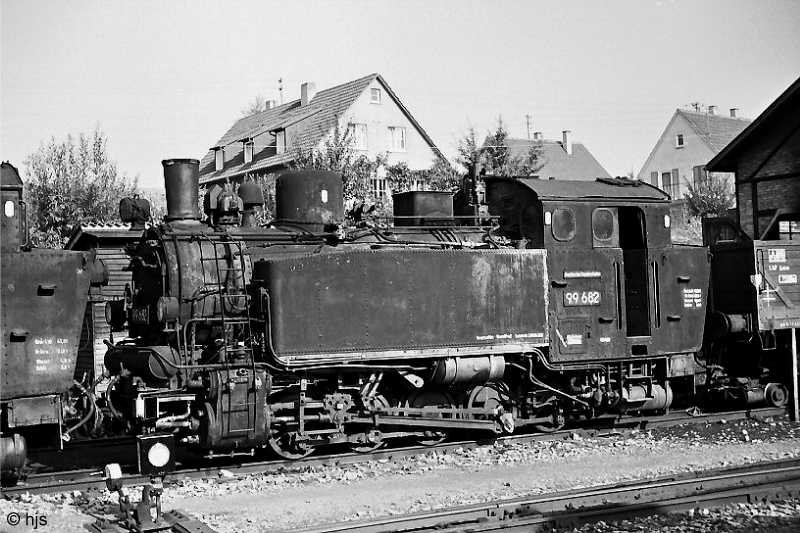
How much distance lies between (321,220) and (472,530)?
4.83 m

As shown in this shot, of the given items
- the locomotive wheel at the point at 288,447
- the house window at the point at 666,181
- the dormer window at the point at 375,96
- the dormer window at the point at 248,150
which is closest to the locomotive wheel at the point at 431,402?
the locomotive wheel at the point at 288,447

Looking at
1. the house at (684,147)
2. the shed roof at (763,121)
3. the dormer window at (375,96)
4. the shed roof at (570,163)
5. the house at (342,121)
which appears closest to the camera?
the shed roof at (763,121)

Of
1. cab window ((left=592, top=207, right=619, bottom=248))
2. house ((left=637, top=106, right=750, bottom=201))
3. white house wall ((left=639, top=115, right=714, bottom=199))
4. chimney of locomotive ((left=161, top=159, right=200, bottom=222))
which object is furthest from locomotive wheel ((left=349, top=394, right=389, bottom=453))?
white house wall ((left=639, top=115, right=714, bottom=199))

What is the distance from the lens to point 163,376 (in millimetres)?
8992

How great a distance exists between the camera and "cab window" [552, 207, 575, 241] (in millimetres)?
11164

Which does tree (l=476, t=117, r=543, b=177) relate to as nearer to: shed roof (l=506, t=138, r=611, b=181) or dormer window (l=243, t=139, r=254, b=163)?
dormer window (l=243, t=139, r=254, b=163)

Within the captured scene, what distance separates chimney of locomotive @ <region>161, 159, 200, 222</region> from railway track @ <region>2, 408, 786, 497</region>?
2.98 metres

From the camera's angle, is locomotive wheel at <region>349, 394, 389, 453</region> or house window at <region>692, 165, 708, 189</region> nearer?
locomotive wheel at <region>349, 394, 389, 453</region>

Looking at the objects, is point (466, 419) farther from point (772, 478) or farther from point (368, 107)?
point (368, 107)

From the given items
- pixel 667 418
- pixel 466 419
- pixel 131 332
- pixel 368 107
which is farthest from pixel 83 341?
pixel 368 107

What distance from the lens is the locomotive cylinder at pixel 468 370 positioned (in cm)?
1017

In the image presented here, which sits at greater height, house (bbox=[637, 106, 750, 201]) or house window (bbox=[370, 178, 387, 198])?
house (bbox=[637, 106, 750, 201])

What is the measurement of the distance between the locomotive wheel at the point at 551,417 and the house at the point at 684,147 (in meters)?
36.6

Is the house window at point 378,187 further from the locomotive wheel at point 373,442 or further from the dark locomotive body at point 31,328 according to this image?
the dark locomotive body at point 31,328
